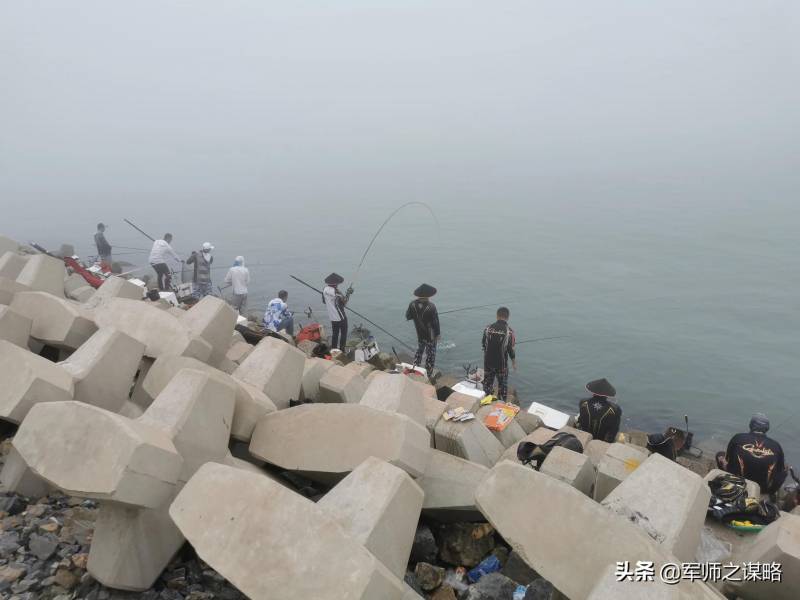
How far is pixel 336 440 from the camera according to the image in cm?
396

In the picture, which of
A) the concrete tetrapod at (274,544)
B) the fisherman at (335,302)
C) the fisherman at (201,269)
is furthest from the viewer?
the fisherman at (201,269)

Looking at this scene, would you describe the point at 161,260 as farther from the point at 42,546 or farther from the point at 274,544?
the point at 274,544

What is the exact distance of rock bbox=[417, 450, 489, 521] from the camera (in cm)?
385

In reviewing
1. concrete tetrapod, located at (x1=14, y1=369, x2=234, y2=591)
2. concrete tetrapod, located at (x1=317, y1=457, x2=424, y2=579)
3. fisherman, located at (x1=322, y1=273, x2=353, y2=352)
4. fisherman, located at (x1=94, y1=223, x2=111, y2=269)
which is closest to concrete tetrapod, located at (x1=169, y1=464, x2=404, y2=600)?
concrete tetrapod, located at (x1=317, y1=457, x2=424, y2=579)

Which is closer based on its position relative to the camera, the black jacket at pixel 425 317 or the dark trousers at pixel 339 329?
the black jacket at pixel 425 317

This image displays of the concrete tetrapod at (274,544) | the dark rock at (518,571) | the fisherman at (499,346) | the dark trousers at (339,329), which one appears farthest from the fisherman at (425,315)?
the concrete tetrapod at (274,544)

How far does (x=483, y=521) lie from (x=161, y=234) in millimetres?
32299

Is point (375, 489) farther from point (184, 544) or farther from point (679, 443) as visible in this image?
point (679, 443)

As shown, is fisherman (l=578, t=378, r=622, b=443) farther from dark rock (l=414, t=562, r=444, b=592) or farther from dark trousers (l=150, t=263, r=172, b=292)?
dark trousers (l=150, t=263, r=172, b=292)

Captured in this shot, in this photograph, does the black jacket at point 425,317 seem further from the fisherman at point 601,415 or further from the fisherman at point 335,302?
the fisherman at point 601,415

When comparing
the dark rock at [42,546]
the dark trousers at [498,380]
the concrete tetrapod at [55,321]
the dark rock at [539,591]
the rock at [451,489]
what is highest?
the concrete tetrapod at [55,321]

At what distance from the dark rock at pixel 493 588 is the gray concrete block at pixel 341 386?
2.51 metres

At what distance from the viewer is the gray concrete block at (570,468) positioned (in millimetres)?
4066

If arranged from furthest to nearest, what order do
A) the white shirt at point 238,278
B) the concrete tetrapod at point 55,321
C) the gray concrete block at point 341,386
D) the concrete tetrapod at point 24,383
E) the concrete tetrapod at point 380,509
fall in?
1. the white shirt at point 238,278
2. the gray concrete block at point 341,386
3. the concrete tetrapod at point 55,321
4. the concrete tetrapod at point 24,383
5. the concrete tetrapod at point 380,509
